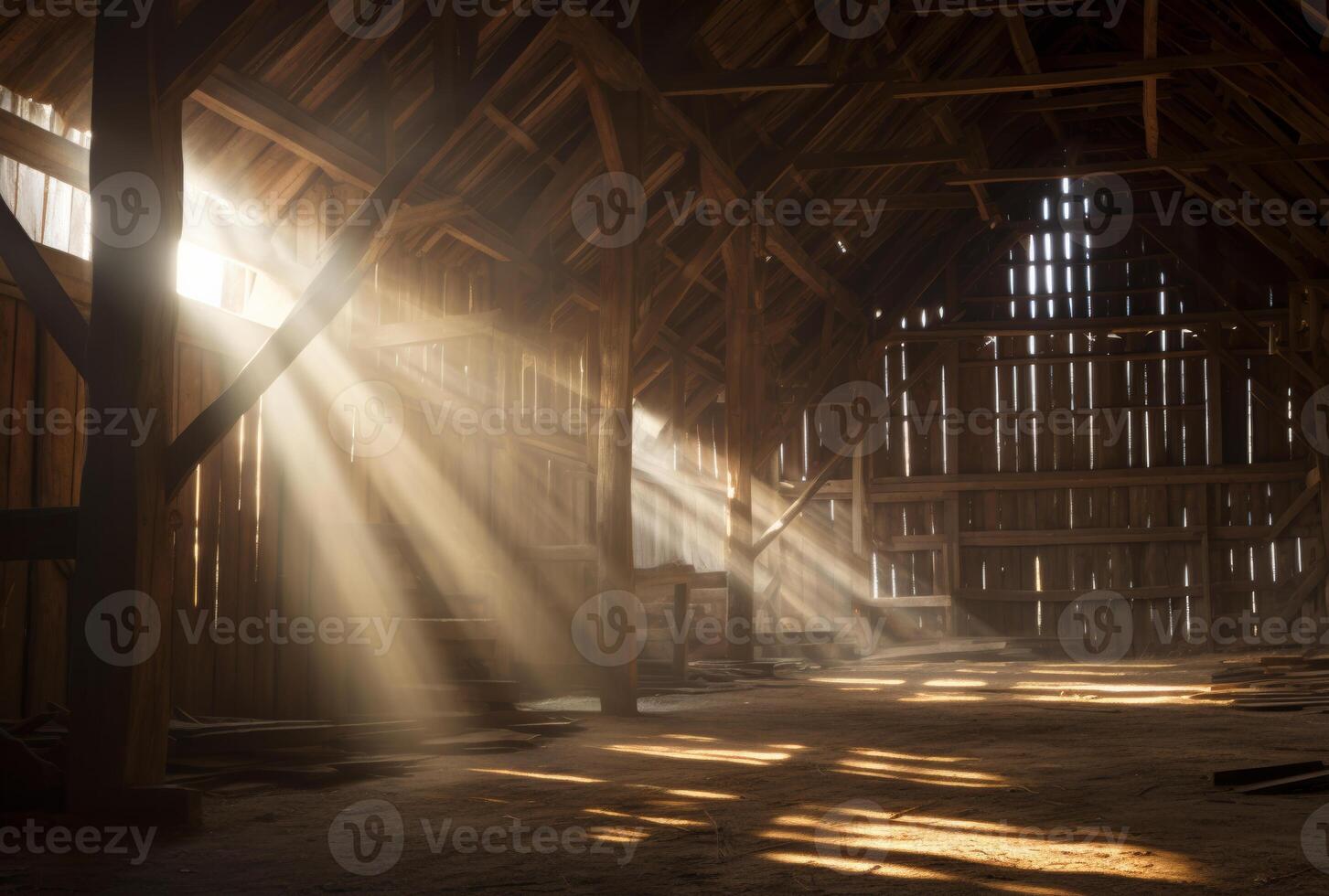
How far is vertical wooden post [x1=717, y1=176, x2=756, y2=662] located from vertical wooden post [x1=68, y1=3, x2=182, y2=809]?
785 centimetres

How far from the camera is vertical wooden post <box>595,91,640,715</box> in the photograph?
887cm

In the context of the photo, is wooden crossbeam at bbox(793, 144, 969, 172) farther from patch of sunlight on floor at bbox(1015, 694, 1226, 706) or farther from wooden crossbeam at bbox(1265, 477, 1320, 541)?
wooden crossbeam at bbox(1265, 477, 1320, 541)

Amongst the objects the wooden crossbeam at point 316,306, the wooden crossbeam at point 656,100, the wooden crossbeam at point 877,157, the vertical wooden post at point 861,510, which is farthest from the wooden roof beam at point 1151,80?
the vertical wooden post at point 861,510

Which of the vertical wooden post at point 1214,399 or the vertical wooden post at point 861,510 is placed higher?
the vertical wooden post at point 1214,399

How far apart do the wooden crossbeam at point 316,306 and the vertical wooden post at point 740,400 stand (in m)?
5.84

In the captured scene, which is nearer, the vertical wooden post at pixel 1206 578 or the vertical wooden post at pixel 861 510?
the vertical wooden post at pixel 1206 578

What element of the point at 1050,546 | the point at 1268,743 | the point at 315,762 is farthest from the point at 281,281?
the point at 1050,546

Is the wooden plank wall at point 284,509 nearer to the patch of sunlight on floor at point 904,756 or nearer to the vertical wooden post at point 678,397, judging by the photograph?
the vertical wooden post at point 678,397

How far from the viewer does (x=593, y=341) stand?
13859 millimetres

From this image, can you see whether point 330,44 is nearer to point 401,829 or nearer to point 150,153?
point 150,153

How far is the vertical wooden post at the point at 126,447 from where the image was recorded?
4508 millimetres

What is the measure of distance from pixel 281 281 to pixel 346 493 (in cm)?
159

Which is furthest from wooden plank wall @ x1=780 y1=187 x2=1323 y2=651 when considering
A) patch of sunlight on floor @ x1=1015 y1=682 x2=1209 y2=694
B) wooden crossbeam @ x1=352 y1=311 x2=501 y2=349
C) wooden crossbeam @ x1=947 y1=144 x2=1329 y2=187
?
wooden crossbeam @ x1=352 y1=311 x2=501 y2=349

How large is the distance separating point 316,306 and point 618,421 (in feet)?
12.8
